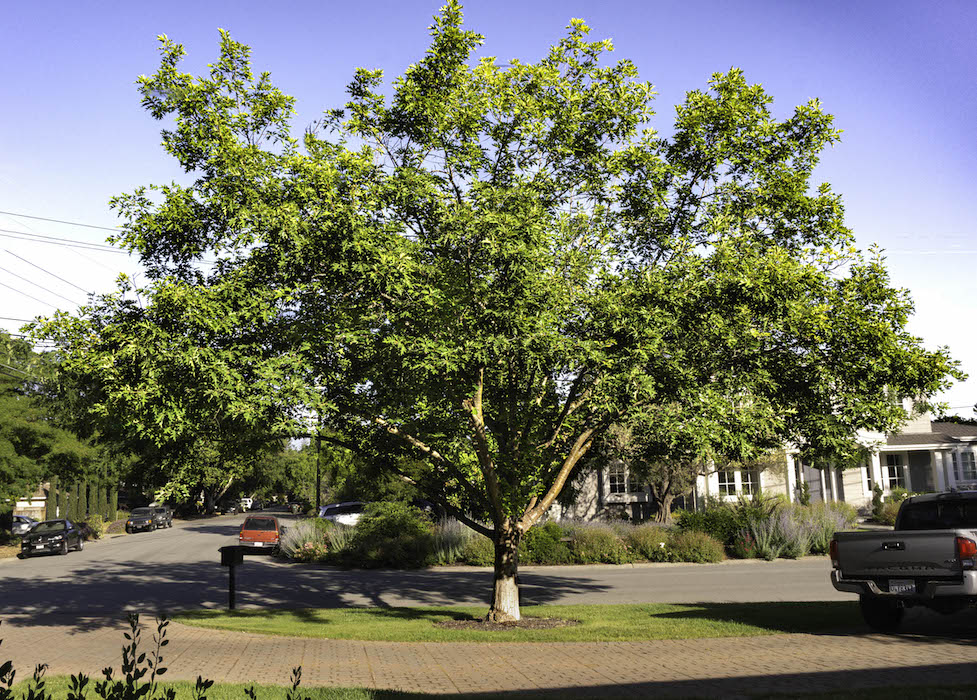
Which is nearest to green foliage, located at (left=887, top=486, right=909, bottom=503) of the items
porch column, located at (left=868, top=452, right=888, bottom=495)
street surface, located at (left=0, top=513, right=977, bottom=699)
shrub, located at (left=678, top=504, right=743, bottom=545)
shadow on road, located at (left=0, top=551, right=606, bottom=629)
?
porch column, located at (left=868, top=452, right=888, bottom=495)

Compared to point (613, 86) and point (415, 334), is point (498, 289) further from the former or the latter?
point (613, 86)

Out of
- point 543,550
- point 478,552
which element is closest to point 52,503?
point 478,552

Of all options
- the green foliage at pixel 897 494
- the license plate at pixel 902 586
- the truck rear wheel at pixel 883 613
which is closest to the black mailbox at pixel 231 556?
the truck rear wheel at pixel 883 613

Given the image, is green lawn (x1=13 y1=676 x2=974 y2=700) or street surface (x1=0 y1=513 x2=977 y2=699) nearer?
green lawn (x1=13 y1=676 x2=974 y2=700)

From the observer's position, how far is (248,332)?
1105 cm

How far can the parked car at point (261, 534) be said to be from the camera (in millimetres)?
32125

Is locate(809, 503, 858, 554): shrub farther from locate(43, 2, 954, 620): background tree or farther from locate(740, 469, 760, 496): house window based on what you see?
locate(43, 2, 954, 620): background tree

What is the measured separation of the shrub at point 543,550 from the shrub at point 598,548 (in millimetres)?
379

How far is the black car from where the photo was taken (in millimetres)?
34312

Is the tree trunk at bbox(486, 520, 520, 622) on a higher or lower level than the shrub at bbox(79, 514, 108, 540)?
higher

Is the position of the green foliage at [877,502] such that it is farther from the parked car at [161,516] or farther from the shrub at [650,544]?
the parked car at [161,516]

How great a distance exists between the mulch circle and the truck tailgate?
15.1 ft

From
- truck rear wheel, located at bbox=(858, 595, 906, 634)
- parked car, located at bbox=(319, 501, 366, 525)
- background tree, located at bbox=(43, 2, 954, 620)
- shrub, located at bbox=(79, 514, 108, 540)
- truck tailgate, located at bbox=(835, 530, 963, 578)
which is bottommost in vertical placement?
shrub, located at bbox=(79, 514, 108, 540)

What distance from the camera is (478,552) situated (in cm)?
2634
